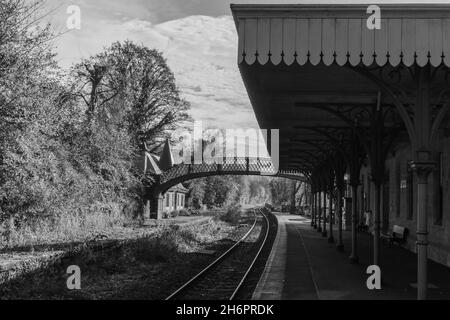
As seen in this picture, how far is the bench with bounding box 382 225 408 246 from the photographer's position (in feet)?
57.9

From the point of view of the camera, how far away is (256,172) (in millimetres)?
50062

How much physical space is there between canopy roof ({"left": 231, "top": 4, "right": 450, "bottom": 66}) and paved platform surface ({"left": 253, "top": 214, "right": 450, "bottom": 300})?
4.55 meters

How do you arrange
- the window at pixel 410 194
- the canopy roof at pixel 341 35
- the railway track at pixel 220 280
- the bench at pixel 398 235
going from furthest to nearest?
the bench at pixel 398 235 < the window at pixel 410 194 < the railway track at pixel 220 280 < the canopy roof at pixel 341 35

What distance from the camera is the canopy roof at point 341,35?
671cm

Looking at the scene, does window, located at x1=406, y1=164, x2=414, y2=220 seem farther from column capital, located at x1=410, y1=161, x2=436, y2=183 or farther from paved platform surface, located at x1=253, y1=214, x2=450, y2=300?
column capital, located at x1=410, y1=161, x2=436, y2=183

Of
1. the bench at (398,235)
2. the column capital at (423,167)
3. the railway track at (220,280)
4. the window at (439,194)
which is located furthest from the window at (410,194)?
the column capital at (423,167)

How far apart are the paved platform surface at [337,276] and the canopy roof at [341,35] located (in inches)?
179

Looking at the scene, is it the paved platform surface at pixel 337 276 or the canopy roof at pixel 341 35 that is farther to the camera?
the paved platform surface at pixel 337 276

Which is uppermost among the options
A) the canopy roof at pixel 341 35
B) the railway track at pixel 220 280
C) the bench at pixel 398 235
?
the canopy roof at pixel 341 35

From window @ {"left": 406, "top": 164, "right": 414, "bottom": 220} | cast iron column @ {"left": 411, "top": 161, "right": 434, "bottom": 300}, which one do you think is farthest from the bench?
cast iron column @ {"left": 411, "top": 161, "right": 434, "bottom": 300}

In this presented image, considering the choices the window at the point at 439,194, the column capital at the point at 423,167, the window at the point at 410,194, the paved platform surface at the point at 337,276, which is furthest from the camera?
the window at the point at 410,194

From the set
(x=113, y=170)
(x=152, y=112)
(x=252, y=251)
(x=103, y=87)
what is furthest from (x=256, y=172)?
(x=252, y=251)

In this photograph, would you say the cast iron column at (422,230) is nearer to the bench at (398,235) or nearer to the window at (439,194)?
the window at (439,194)

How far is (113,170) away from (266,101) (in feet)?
57.9
